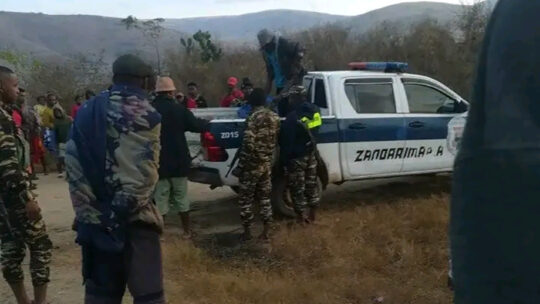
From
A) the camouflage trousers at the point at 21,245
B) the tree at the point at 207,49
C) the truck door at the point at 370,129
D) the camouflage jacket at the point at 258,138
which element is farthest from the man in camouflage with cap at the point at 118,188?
the tree at the point at 207,49

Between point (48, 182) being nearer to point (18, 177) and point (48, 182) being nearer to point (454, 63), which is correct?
point (18, 177)

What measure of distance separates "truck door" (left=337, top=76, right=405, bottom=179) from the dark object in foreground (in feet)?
21.7

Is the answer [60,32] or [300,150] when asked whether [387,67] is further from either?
[60,32]

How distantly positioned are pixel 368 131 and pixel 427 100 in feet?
3.52

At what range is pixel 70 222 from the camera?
8.26 metres

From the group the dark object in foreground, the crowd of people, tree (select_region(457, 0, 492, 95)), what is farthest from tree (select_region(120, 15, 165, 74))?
the dark object in foreground

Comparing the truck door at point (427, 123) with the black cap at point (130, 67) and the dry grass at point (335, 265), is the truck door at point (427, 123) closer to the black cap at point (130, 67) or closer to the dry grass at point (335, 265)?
the dry grass at point (335, 265)

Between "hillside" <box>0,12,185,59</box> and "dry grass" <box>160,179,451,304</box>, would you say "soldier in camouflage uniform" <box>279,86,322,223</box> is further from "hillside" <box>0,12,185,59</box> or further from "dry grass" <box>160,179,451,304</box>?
"hillside" <box>0,12,185,59</box>

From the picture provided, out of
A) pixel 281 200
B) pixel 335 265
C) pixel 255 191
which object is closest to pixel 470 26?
pixel 281 200

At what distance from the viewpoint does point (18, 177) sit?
13.8 feet

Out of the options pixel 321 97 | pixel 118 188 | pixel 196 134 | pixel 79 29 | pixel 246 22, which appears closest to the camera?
pixel 118 188

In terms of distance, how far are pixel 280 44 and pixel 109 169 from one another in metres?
5.54

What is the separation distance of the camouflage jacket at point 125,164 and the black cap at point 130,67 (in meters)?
0.08

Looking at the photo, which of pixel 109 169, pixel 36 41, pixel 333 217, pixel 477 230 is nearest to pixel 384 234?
pixel 333 217
